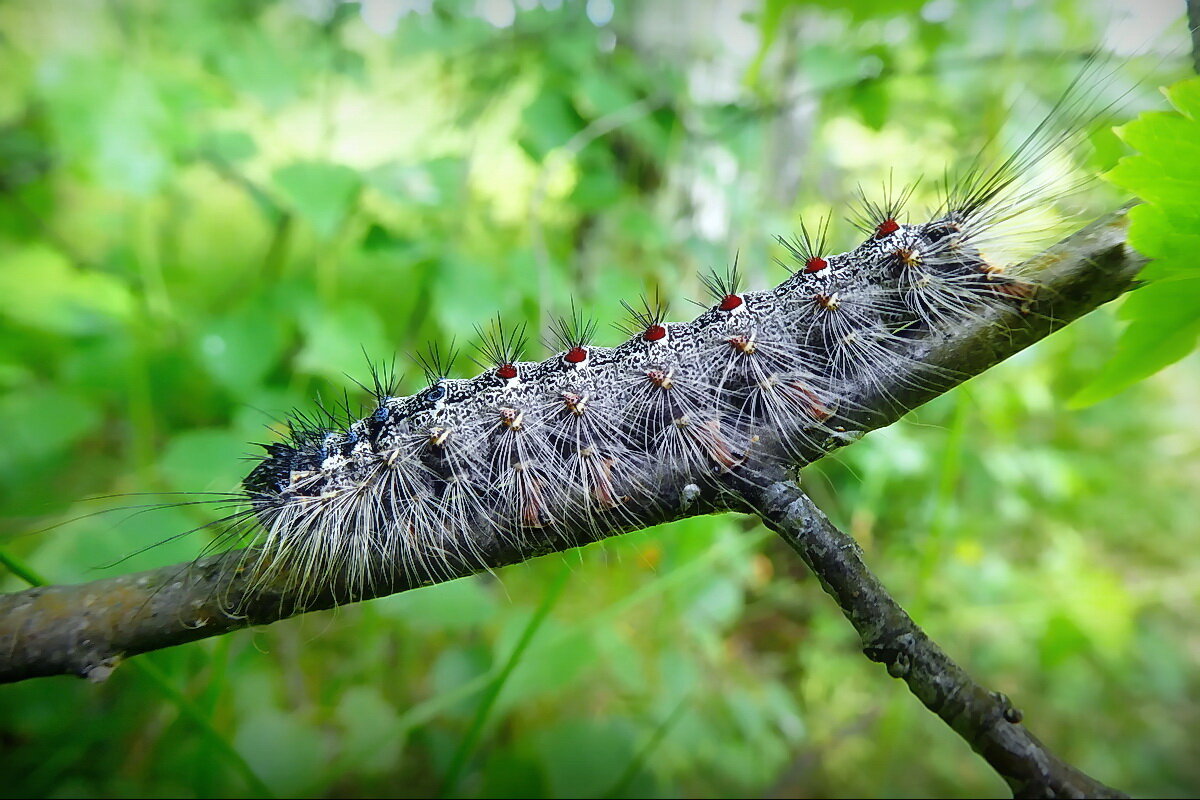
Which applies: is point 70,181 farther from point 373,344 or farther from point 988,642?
point 988,642

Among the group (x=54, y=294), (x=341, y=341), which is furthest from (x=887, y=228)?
(x=54, y=294)

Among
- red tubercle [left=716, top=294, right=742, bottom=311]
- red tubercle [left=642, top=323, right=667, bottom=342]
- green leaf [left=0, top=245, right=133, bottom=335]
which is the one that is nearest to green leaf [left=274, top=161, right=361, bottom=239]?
green leaf [left=0, top=245, right=133, bottom=335]

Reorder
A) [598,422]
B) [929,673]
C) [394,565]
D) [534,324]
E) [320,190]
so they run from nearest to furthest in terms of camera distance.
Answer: [929,673] → [394,565] → [598,422] → [320,190] → [534,324]

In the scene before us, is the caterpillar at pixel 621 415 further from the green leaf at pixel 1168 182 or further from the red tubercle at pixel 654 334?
the green leaf at pixel 1168 182

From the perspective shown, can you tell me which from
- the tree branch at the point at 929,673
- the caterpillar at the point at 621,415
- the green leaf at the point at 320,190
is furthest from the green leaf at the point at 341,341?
the tree branch at the point at 929,673

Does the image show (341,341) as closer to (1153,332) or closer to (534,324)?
(534,324)
